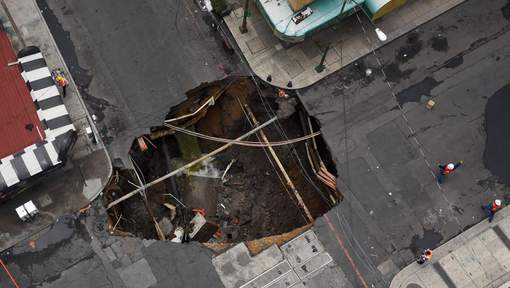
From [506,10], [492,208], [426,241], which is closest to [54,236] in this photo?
[426,241]

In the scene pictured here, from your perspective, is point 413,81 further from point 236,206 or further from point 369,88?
point 236,206

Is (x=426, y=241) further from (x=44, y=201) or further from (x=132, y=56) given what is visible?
(x=44, y=201)

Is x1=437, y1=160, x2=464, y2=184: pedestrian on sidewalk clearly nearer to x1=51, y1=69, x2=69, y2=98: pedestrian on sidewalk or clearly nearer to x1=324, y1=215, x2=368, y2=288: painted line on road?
x1=324, y1=215, x2=368, y2=288: painted line on road

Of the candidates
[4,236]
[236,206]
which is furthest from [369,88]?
[4,236]

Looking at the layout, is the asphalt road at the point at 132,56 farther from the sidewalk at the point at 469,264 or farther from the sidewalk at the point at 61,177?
the sidewalk at the point at 469,264

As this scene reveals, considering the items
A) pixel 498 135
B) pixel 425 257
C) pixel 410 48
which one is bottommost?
pixel 425 257

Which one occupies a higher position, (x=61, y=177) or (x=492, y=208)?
(x=61, y=177)
